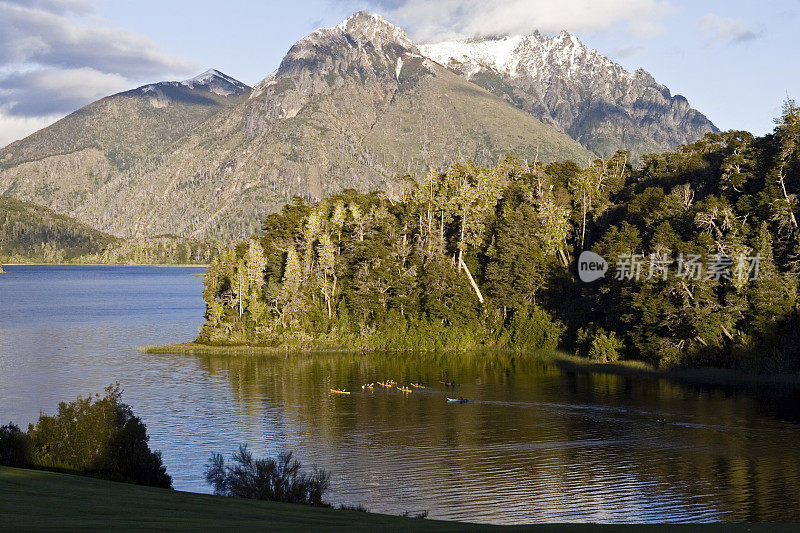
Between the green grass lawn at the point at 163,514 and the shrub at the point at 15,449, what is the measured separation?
24.5 ft

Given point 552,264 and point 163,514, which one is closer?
point 163,514

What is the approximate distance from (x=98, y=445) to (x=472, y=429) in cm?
3307

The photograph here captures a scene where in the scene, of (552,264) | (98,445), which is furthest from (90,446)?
(552,264)

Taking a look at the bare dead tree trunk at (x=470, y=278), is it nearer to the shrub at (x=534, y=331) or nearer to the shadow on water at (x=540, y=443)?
the shrub at (x=534, y=331)

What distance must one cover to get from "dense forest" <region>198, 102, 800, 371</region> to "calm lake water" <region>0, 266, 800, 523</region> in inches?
287

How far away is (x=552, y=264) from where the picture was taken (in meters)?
114

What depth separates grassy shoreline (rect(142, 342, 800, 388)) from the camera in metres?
86.3

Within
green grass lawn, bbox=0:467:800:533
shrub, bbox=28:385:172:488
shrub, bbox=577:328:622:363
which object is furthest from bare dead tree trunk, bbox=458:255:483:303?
green grass lawn, bbox=0:467:800:533

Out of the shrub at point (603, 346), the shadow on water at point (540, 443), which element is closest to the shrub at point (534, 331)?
the shrub at point (603, 346)

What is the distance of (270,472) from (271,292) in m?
80.6

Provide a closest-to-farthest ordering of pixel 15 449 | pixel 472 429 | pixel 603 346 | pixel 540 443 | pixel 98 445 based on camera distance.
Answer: pixel 15 449 → pixel 98 445 → pixel 540 443 → pixel 472 429 → pixel 603 346

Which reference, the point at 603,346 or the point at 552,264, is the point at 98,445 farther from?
the point at 552,264

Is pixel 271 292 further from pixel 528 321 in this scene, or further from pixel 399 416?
pixel 399 416

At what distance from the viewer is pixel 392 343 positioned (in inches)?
4530
